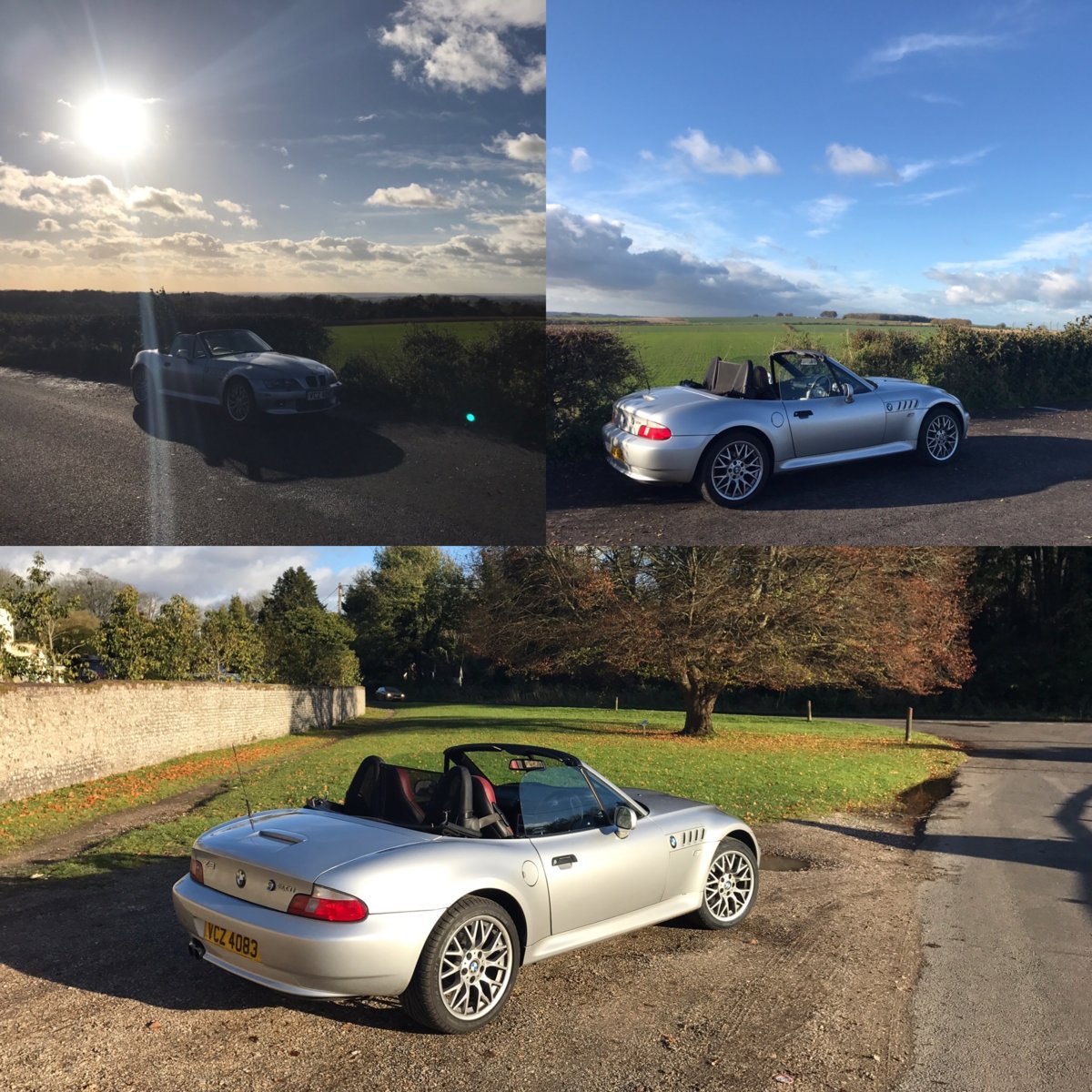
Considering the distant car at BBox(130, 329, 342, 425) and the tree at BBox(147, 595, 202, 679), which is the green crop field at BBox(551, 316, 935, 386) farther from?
the tree at BBox(147, 595, 202, 679)

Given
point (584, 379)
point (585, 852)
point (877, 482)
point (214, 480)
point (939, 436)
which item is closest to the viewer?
point (585, 852)

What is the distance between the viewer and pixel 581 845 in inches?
200

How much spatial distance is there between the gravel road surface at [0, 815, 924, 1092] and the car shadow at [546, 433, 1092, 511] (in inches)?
200

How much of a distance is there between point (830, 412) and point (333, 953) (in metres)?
8.26

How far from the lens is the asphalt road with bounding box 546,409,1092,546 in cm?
973

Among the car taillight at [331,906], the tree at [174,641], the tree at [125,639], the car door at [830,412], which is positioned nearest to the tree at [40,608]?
the tree at [125,639]

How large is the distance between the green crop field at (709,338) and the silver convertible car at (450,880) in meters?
6.47

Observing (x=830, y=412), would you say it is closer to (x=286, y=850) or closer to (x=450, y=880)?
(x=450, y=880)

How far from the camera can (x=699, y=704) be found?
24.2 meters

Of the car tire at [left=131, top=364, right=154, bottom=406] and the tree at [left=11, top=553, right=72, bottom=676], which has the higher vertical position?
the car tire at [left=131, top=364, right=154, bottom=406]

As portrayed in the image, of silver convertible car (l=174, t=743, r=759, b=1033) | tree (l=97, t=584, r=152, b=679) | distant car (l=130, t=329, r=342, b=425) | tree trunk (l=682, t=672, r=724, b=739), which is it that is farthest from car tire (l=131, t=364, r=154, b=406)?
tree trunk (l=682, t=672, r=724, b=739)

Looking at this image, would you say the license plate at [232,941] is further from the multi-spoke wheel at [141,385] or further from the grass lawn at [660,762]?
the multi-spoke wheel at [141,385]

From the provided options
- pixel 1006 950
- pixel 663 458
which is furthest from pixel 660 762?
pixel 1006 950

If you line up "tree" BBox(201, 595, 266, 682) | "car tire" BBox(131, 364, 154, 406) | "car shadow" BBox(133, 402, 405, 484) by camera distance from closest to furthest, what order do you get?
"car shadow" BBox(133, 402, 405, 484) < "car tire" BBox(131, 364, 154, 406) < "tree" BBox(201, 595, 266, 682)
